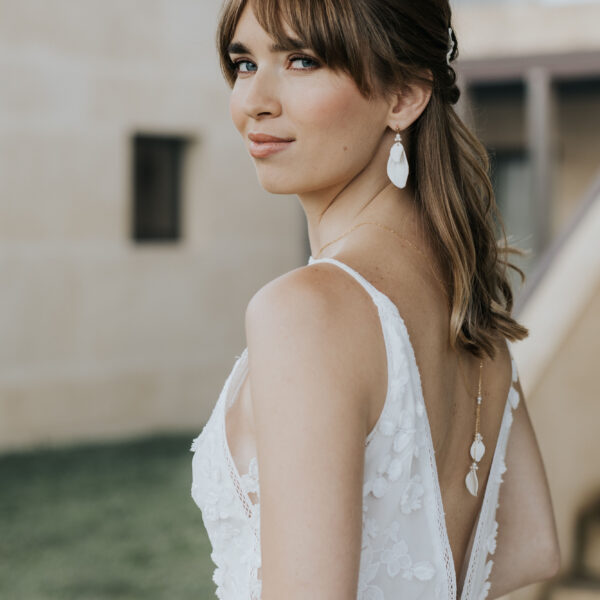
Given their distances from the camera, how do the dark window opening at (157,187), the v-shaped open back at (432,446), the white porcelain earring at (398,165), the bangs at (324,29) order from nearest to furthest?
the v-shaped open back at (432,446) → the bangs at (324,29) → the white porcelain earring at (398,165) → the dark window opening at (157,187)

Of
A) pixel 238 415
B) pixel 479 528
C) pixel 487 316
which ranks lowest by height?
pixel 479 528

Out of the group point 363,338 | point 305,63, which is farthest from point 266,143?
point 363,338

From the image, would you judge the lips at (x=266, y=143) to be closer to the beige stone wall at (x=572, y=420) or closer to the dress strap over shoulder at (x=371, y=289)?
the dress strap over shoulder at (x=371, y=289)

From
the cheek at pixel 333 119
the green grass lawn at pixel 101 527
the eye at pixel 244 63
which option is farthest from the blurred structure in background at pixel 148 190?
the cheek at pixel 333 119

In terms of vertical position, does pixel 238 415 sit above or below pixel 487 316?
below

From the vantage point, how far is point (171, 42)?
36.0ft

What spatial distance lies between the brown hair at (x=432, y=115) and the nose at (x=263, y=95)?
0.06m

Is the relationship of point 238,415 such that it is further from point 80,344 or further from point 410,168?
point 80,344

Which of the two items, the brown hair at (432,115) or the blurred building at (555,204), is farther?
the blurred building at (555,204)

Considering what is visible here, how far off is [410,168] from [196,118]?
9.82 metres

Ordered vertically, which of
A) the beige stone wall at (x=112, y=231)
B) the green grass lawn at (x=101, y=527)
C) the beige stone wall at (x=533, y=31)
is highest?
the beige stone wall at (x=533, y=31)

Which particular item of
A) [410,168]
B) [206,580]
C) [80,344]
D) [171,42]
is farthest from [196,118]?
[410,168]

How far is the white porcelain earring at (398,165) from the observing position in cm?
152

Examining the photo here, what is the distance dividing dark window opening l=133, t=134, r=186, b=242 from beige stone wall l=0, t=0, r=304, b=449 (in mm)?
155
